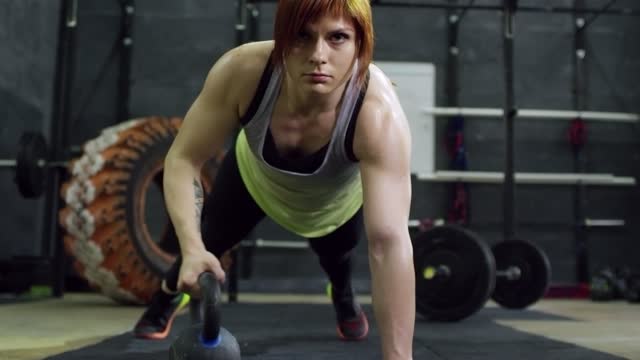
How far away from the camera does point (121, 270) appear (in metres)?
3.33

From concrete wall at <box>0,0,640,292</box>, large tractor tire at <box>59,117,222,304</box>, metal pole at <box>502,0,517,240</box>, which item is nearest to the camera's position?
large tractor tire at <box>59,117,222,304</box>

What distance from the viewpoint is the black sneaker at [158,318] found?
2096 millimetres

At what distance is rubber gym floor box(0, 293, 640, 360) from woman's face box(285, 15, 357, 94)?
905 millimetres

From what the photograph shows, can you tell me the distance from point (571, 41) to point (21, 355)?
4.78m

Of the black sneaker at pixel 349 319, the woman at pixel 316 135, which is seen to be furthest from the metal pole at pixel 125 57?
the woman at pixel 316 135

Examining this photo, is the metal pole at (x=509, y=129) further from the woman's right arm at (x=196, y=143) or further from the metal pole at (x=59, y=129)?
the metal pole at (x=59, y=129)

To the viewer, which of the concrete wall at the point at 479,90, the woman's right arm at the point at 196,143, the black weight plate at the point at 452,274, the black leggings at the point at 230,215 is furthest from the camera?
the concrete wall at the point at 479,90

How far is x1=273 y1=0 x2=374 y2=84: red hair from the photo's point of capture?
1.03 metres

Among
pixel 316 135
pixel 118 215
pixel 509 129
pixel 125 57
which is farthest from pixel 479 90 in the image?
pixel 316 135

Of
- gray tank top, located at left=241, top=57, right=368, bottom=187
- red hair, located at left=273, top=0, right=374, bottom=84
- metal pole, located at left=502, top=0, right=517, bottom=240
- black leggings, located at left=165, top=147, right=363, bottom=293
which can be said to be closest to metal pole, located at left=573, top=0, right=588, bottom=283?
metal pole, located at left=502, top=0, right=517, bottom=240

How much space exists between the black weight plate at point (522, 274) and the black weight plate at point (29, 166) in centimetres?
264

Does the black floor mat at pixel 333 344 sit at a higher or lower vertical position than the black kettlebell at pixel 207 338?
lower

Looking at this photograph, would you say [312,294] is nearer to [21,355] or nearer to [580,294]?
[580,294]

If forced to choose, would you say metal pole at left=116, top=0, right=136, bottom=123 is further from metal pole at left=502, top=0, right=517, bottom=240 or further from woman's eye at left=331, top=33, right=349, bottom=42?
woman's eye at left=331, top=33, right=349, bottom=42
